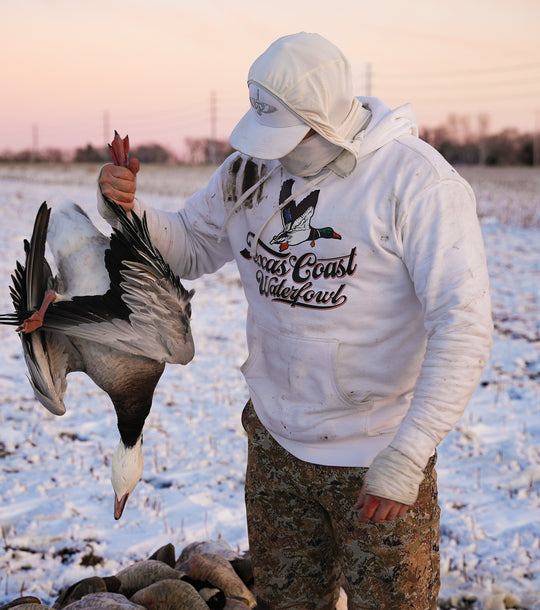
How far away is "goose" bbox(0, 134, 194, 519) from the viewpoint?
7.13ft

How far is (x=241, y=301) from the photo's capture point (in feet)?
30.0

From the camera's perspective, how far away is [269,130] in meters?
2.10

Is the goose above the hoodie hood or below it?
below

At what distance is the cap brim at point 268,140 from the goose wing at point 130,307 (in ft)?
1.49

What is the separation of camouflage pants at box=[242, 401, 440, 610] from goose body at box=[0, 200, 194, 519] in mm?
545

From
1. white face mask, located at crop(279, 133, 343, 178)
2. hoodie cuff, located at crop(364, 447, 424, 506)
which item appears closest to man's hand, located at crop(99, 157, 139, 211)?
white face mask, located at crop(279, 133, 343, 178)

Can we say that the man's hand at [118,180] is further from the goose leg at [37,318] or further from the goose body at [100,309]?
the goose leg at [37,318]

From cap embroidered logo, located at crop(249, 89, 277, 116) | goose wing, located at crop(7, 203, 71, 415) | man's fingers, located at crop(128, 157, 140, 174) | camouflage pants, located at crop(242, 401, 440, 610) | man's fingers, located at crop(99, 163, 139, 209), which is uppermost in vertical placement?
cap embroidered logo, located at crop(249, 89, 277, 116)

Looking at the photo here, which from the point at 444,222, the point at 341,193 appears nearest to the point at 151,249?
the point at 341,193

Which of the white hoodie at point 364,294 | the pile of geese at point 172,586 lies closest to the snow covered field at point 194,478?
the pile of geese at point 172,586

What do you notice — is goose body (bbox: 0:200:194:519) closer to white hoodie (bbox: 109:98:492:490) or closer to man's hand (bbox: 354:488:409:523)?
white hoodie (bbox: 109:98:492:490)

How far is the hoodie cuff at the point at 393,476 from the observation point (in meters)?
1.92

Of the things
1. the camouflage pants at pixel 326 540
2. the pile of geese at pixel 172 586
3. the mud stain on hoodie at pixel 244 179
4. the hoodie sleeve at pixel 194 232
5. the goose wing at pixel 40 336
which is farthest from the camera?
the pile of geese at pixel 172 586

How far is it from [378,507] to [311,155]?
3.61 feet
